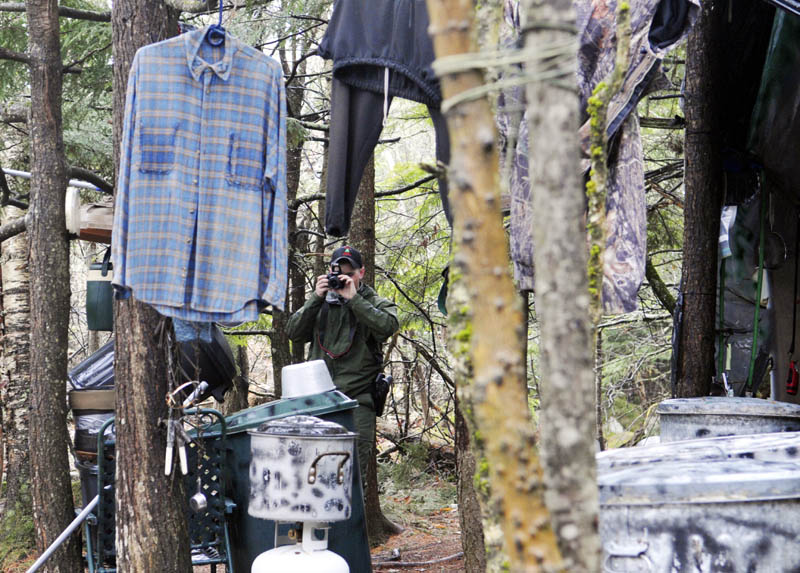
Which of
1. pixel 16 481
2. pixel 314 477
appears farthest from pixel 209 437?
pixel 16 481

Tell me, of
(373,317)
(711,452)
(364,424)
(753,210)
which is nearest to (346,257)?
(373,317)

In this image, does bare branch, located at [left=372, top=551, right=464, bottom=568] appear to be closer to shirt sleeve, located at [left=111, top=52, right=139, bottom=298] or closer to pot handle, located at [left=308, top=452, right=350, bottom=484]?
pot handle, located at [left=308, top=452, right=350, bottom=484]

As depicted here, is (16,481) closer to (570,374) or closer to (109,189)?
(109,189)

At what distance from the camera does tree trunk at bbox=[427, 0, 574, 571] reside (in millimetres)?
1381

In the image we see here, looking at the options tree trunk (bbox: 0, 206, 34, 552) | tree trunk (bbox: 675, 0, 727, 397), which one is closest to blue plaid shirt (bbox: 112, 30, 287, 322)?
tree trunk (bbox: 675, 0, 727, 397)

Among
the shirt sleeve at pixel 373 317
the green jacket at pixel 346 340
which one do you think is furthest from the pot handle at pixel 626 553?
the green jacket at pixel 346 340

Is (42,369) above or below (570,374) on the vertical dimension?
below

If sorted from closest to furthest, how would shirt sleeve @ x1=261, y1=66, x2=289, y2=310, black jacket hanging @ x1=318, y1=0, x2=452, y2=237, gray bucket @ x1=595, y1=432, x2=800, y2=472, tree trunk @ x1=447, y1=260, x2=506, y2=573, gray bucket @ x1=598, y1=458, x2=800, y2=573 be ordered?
tree trunk @ x1=447, y1=260, x2=506, y2=573
gray bucket @ x1=598, y1=458, x2=800, y2=573
gray bucket @ x1=595, y1=432, x2=800, y2=472
shirt sleeve @ x1=261, y1=66, x2=289, y2=310
black jacket hanging @ x1=318, y1=0, x2=452, y2=237

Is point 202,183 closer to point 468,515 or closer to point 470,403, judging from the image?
point 468,515

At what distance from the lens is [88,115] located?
8016 millimetres

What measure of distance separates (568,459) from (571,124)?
1.72 feet

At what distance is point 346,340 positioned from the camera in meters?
5.86

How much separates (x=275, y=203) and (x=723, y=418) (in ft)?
7.00

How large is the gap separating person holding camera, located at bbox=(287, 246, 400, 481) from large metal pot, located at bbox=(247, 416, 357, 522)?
1458mm
